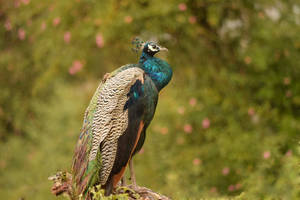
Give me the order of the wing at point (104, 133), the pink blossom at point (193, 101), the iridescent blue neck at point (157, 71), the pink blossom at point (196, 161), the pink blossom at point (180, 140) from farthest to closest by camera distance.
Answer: the pink blossom at point (180, 140), the pink blossom at point (193, 101), the pink blossom at point (196, 161), the iridescent blue neck at point (157, 71), the wing at point (104, 133)

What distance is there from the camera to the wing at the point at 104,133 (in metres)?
3.27

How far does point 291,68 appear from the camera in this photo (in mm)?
6535

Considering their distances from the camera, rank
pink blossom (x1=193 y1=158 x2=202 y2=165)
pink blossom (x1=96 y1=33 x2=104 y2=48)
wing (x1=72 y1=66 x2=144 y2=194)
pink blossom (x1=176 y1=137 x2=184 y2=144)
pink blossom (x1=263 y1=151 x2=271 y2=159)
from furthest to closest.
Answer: pink blossom (x1=176 y1=137 x2=184 y2=144)
pink blossom (x1=193 y1=158 x2=202 y2=165)
pink blossom (x1=96 y1=33 x2=104 y2=48)
pink blossom (x1=263 y1=151 x2=271 y2=159)
wing (x1=72 y1=66 x2=144 y2=194)

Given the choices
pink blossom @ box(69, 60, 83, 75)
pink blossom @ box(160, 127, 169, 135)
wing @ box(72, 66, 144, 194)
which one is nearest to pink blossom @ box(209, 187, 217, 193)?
pink blossom @ box(160, 127, 169, 135)

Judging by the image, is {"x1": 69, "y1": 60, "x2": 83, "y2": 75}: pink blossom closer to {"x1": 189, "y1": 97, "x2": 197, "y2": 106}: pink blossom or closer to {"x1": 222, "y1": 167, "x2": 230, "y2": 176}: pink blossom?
{"x1": 189, "y1": 97, "x2": 197, "y2": 106}: pink blossom

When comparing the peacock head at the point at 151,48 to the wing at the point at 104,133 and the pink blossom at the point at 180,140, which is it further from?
the pink blossom at the point at 180,140

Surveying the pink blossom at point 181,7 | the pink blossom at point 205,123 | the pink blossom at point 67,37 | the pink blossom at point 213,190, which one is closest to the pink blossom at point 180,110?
the pink blossom at point 205,123

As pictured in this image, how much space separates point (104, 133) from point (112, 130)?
5cm

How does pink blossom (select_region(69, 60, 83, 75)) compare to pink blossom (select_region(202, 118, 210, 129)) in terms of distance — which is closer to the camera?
pink blossom (select_region(69, 60, 83, 75))

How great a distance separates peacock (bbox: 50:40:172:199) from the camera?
129 inches

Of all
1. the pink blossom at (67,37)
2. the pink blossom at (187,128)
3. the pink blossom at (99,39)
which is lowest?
the pink blossom at (187,128)

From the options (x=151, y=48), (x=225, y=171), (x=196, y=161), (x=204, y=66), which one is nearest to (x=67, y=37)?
(x=204, y=66)

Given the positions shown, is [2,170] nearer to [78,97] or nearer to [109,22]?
[78,97]

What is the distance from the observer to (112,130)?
328 centimetres
